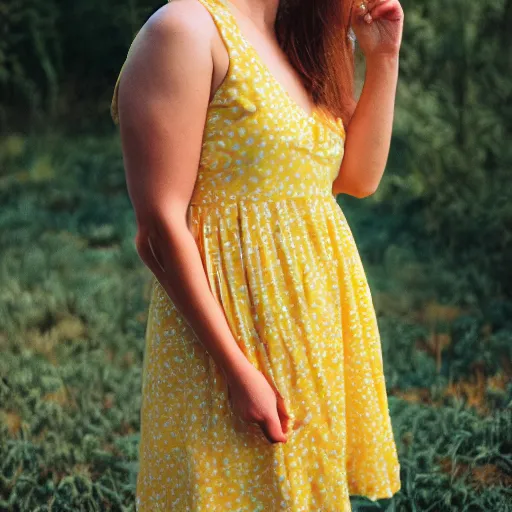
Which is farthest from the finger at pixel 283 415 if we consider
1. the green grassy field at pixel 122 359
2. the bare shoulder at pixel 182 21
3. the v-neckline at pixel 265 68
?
the green grassy field at pixel 122 359

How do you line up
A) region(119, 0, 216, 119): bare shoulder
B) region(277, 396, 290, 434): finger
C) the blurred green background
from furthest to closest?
1. the blurred green background
2. region(277, 396, 290, 434): finger
3. region(119, 0, 216, 119): bare shoulder

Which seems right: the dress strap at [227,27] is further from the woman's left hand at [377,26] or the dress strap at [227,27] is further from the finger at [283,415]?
→ the finger at [283,415]

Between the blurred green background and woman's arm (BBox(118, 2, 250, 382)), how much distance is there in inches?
56.6

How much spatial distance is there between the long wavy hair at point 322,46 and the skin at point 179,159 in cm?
25

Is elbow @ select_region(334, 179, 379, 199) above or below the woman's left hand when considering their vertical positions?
below

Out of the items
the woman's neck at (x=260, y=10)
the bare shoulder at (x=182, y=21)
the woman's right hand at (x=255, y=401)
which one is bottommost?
the woman's right hand at (x=255, y=401)

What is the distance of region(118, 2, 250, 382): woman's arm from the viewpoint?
1328mm

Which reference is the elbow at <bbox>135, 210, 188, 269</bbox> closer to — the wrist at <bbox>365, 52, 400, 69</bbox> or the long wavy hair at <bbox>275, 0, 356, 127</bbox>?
the long wavy hair at <bbox>275, 0, 356, 127</bbox>

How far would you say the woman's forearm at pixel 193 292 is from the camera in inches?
53.8

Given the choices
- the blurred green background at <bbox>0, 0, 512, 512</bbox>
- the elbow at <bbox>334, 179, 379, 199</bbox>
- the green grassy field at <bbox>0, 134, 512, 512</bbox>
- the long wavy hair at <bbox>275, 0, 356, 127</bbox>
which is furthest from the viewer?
the blurred green background at <bbox>0, 0, 512, 512</bbox>

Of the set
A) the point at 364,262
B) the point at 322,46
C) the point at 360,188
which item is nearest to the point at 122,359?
the point at 364,262

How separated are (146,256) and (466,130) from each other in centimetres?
413

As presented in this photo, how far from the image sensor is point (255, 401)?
1.38 meters

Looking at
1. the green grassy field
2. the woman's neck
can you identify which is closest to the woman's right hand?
the woman's neck
